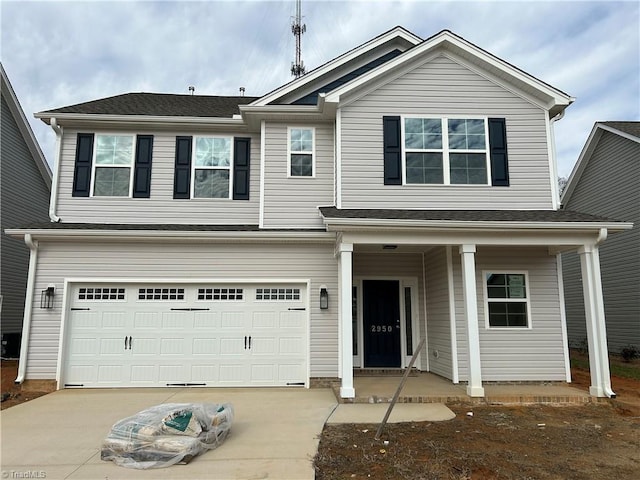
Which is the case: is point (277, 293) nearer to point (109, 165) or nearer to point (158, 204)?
point (158, 204)

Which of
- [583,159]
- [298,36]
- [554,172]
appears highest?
[298,36]

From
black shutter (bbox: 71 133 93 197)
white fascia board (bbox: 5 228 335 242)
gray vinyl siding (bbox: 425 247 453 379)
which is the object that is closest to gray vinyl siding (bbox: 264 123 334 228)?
white fascia board (bbox: 5 228 335 242)

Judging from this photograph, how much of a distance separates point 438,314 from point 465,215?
7.76 feet

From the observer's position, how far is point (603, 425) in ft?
20.7

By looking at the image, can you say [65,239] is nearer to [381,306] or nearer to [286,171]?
[286,171]

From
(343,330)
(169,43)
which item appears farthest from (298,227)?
(169,43)

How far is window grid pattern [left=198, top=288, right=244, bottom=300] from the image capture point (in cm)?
905

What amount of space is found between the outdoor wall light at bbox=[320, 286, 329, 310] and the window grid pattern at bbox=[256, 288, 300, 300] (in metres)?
0.52

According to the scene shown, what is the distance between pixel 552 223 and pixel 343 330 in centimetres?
416

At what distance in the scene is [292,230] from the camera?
9039 millimetres

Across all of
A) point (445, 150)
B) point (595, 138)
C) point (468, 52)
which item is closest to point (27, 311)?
point (445, 150)

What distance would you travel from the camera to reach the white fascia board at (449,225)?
7.56 meters

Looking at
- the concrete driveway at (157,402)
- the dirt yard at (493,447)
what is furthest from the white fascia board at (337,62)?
the dirt yard at (493,447)

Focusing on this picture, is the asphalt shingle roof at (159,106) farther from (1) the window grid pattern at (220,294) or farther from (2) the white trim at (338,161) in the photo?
(1) the window grid pattern at (220,294)
